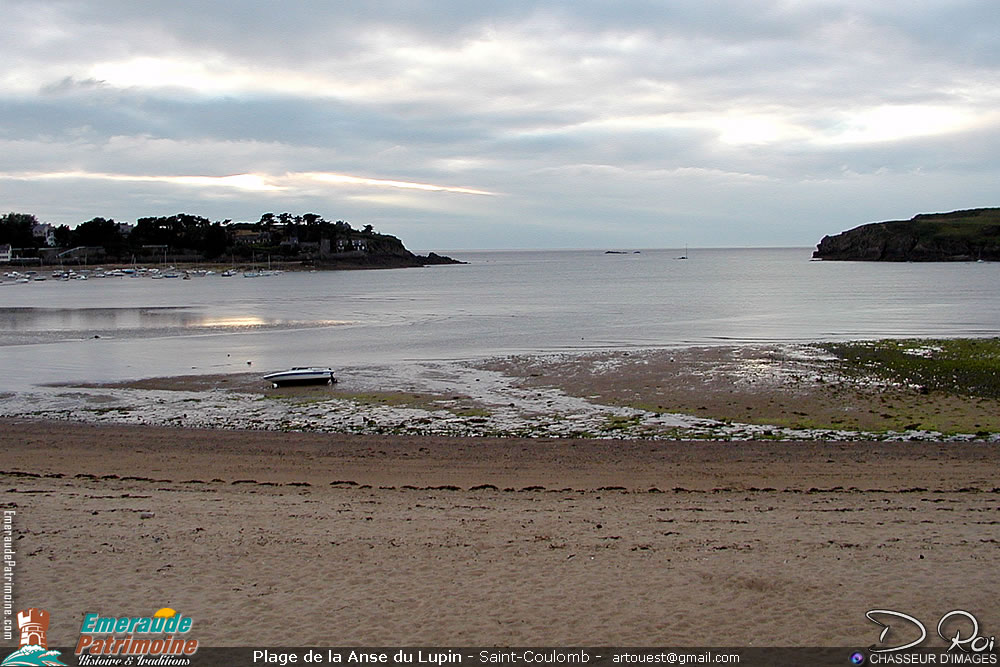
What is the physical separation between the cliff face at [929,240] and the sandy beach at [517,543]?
6746 inches

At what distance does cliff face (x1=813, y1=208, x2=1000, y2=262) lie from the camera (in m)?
162

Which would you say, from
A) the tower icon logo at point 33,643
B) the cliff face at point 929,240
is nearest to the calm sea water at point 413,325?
the tower icon logo at point 33,643

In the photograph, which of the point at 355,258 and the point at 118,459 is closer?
the point at 118,459

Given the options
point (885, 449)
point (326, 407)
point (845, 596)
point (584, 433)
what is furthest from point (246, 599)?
point (326, 407)

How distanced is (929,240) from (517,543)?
18409 cm

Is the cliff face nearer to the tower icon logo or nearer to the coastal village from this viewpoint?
the coastal village

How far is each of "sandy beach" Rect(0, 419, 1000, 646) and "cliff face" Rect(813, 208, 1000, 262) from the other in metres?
171

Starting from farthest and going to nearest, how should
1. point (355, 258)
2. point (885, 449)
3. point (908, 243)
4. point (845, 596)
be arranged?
point (355, 258), point (908, 243), point (885, 449), point (845, 596)

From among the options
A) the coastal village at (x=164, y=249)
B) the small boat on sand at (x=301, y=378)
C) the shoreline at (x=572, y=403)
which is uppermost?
the coastal village at (x=164, y=249)

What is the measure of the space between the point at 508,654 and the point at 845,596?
3228 mm

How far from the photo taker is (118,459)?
1516cm

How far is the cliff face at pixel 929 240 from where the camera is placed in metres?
162

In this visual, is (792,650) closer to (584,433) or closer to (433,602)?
(433,602)
